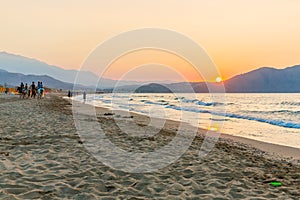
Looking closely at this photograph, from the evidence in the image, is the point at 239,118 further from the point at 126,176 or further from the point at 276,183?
the point at 126,176

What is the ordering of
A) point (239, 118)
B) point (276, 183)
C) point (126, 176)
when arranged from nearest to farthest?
1. point (126, 176)
2. point (276, 183)
3. point (239, 118)

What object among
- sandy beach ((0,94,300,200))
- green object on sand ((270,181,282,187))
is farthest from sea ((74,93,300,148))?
green object on sand ((270,181,282,187))

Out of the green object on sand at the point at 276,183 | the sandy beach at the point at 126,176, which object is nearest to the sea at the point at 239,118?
the sandy beach at the point at 126,176

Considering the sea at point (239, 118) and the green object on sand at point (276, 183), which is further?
the sea at point (239, 118)

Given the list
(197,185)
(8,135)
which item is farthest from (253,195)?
(8,135)

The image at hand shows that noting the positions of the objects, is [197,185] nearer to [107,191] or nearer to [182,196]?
[182,196]

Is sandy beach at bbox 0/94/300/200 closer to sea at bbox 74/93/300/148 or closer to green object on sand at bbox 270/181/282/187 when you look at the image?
green object on sand at bbox 270/181/282/187

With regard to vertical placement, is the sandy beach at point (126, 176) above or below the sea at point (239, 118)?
below

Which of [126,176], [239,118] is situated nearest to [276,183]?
[126,176]

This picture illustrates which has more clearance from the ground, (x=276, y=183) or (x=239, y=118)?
(x=239, y=118)

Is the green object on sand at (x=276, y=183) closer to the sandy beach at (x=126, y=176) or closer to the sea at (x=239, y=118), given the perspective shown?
the sandy beach at (x=126, y=176)

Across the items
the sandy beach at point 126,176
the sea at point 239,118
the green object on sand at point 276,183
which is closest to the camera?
the sandy beach at point 126,176

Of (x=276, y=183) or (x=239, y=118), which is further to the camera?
(x=239, y=118)

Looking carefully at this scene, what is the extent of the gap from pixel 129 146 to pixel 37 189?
205 inches
